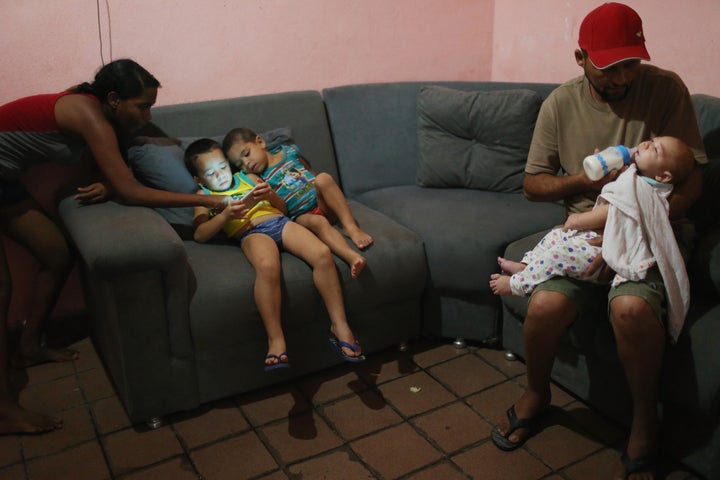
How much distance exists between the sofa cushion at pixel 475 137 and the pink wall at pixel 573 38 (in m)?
0.47

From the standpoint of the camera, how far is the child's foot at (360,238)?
2.21 metres

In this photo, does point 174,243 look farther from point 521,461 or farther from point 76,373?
point 521,461

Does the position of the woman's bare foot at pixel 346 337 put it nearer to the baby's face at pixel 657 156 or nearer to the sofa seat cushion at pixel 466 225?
the sofa seat cushion at pixel 466 225

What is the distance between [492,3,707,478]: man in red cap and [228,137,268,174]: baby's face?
963mm

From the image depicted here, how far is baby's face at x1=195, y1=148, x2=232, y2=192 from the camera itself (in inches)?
89.9

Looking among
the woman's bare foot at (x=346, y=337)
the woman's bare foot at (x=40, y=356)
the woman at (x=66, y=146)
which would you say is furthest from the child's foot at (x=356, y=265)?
the woman's bare foot at (x=40, y=356)

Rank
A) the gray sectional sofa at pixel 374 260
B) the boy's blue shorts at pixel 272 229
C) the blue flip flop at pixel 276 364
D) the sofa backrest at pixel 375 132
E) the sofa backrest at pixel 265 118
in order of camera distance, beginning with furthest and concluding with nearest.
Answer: the sofa backrest at pixel 375 132 → the sofa backrest at pixel 265 118 → the boy's blue shorts at pixel 272 229 → the blue flip flop at pixel 276 364 → the gray sectional sofa at pixel 374 260

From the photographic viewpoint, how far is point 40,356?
2389mm

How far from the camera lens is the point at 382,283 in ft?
7.27

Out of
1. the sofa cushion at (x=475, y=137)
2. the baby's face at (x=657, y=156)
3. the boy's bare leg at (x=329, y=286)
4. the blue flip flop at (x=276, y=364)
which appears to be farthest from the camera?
the sofa cushion at (x=475, y=137)

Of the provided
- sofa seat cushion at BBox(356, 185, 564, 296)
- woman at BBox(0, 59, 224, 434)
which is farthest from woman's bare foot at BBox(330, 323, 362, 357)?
woman at BBox(0, 59, 224, 434)

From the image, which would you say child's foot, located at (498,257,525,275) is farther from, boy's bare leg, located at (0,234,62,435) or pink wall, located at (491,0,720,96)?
boy's bare leg, located at (0,234,62,435)

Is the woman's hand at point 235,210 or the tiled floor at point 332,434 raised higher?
the woman's hand at point 235,210

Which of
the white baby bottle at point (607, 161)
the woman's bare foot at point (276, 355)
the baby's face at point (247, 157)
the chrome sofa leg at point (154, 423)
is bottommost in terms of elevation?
the chrome sofa leg at point (154, 423)
